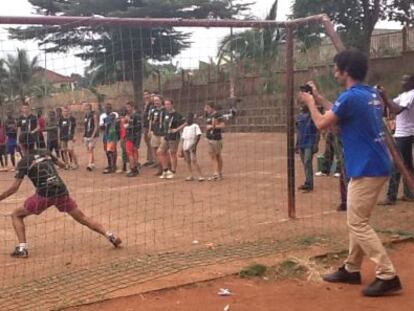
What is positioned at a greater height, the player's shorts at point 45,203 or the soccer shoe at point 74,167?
the player's shorts at point 45,203

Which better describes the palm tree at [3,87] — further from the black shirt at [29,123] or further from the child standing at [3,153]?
the child standing at [3,153]

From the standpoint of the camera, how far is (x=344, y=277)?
558 centimetres

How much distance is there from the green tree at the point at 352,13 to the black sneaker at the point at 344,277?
21.2 m

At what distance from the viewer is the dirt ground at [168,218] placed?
7223mm

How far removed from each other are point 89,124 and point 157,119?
2.35 metres

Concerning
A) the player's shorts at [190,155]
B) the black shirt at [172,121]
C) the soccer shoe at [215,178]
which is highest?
the black shirt at [172,121]

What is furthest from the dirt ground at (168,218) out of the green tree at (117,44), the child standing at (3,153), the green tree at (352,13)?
the green tree at (352,13)

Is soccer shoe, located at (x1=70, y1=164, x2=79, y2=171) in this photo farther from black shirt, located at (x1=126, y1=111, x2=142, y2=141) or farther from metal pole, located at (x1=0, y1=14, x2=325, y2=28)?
metal pole, located at (x1=0, y1=14, x2=325, y2=28)

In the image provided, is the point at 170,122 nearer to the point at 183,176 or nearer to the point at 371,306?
the point at 183,176

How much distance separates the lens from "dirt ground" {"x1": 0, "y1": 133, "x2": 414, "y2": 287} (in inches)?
284

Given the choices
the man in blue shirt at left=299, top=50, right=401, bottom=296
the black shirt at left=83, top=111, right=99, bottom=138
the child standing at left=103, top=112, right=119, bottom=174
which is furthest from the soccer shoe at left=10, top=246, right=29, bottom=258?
the child standing at left=103, top=112, right=119, bottom=174

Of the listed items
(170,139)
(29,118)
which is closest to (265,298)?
(29,118)

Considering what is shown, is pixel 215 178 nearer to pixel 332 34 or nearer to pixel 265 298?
pixel 332 34

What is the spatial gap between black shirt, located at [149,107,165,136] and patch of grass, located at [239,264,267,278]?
27.1 ft
